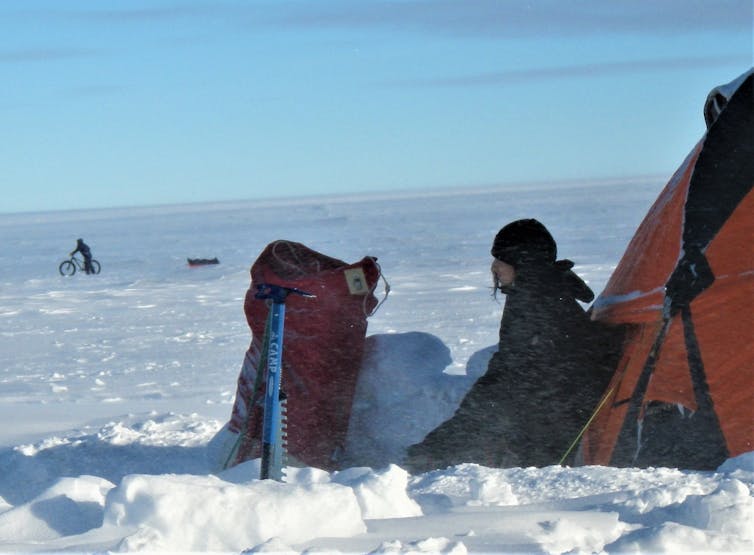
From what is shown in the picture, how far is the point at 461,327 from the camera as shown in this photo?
27.5 feet

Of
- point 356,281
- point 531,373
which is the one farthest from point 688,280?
point 356,281

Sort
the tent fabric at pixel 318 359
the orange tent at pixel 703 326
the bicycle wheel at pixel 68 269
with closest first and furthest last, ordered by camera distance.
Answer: the orange tent at pixel 703 326 → the tent fabric at pixel 318 359 → the bicycle wheel at pixel 68 269

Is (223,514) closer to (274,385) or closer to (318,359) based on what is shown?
(274,385)

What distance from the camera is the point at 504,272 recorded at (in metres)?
3.79

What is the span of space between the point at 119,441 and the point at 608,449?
233 cm

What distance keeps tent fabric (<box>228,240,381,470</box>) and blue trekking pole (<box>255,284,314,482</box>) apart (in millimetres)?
547

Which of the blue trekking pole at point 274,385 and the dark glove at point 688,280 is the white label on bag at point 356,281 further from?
the dark glove at point 688,280

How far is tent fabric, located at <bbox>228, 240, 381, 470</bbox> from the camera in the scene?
13.5 feet

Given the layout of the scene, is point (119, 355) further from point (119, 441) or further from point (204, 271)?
point (204, 271)

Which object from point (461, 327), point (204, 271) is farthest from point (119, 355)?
point (204, 271)

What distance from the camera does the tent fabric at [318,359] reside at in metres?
4.11

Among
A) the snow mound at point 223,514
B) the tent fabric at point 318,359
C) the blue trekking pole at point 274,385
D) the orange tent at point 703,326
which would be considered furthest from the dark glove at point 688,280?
the snow mound at point 223,514

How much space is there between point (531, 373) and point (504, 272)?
40 cm

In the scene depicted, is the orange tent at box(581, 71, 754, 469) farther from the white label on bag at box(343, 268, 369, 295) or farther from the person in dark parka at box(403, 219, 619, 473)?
the white label on bag at box(343, 268, 369, 295)
